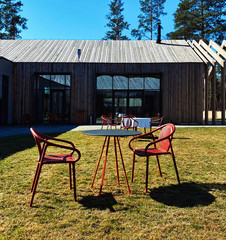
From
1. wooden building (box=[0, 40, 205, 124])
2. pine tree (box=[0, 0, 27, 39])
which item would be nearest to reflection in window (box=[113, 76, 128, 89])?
wooden building (box=[0, 40, 205, 124])

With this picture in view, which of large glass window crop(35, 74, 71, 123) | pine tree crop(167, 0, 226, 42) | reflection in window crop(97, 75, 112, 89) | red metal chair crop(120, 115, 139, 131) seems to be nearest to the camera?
red metal chair crop(120, 115, 139, 131)

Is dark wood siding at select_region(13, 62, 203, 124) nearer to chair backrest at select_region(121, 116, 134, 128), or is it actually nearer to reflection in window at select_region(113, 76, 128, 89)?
Answer: reflection in window at select_region(113, 76, 128, 89)

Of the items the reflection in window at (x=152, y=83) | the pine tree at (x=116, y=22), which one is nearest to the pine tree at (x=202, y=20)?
the pine tree at (x=116, y=22)

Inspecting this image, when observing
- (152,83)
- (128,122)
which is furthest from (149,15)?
(128,122)

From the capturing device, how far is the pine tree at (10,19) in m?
27.0

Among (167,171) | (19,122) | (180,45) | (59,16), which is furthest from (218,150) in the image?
(59,16)

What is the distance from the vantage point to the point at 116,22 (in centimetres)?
2853

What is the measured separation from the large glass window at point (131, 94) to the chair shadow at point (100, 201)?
11.6 meters

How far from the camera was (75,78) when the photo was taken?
13773 mm

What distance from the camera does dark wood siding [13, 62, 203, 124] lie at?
13.7 metres

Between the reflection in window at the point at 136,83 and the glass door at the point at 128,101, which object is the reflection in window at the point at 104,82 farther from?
the reflection in window at the point at 136,83

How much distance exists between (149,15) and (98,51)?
14855 mm

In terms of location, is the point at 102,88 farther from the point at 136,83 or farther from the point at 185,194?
the point at 185,194

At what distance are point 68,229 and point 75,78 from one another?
1258 centimetres
